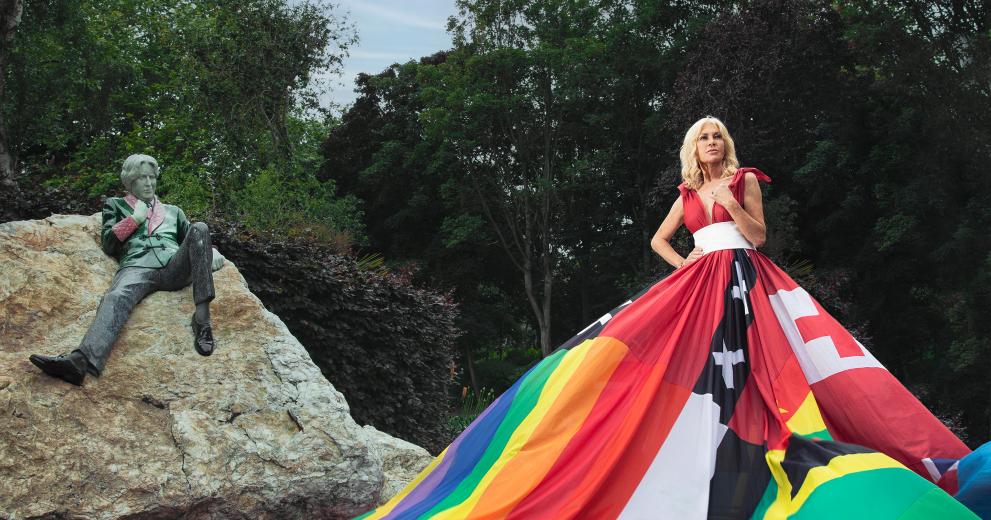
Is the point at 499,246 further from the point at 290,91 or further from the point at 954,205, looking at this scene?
the point at 954,205

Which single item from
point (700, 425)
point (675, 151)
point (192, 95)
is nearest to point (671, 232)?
point (700, 425)

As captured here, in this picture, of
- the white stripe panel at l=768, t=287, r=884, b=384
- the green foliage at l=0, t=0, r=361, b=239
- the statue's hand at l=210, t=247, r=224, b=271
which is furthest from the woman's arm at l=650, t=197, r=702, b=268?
the green foliage at l=0, t=0, r=361, b=239

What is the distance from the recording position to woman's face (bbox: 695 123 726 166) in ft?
14.6

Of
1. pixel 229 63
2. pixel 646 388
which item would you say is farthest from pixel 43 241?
pixel 229 63

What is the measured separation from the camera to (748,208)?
4.30 metres

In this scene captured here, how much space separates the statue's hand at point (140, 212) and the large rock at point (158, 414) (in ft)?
1.22

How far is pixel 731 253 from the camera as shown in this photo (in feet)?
13.6

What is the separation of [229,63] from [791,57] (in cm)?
1230

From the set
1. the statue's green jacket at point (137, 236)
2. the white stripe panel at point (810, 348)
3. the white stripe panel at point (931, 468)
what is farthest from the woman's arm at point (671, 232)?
the statue's green jacket at point (137, 236)

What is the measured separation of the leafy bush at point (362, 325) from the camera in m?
7.93

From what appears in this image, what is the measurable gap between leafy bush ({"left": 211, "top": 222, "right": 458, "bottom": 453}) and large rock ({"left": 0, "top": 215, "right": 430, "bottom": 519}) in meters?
2.36

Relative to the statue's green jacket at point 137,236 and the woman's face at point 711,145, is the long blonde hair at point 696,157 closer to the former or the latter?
the woman's face at point 711,145

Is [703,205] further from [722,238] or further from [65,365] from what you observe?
[65,365]

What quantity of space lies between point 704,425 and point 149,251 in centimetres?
350
